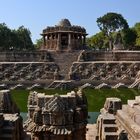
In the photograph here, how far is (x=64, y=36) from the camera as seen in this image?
59.1 metres

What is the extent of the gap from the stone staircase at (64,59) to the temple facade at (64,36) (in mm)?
2105

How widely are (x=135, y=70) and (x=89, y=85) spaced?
6.92 metres

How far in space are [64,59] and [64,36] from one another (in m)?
7.42

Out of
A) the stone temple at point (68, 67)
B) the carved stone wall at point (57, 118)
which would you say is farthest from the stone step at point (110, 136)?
the stone temple at point (68, 67)

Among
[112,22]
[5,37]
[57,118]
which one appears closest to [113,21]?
[112,22]

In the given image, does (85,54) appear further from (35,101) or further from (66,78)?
(35,101)

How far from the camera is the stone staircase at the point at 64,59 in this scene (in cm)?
5016

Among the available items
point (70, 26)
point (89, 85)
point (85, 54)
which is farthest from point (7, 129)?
point (70, 26)

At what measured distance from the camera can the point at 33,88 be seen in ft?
148

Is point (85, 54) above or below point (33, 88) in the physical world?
above

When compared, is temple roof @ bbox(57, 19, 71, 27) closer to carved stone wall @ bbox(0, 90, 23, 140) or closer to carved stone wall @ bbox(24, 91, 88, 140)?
carved stone wall @ bbox(0, 90, 23, 140)

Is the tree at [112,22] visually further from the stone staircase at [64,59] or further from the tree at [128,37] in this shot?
the stone staircase at [64,59]

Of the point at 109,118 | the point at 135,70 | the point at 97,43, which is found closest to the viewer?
the point at 109,118

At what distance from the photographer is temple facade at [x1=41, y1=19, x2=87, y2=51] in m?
56.8
